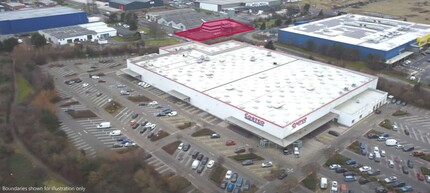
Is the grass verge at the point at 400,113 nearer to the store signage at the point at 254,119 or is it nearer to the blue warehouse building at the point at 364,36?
the blue warehouse building at the point at 364,36

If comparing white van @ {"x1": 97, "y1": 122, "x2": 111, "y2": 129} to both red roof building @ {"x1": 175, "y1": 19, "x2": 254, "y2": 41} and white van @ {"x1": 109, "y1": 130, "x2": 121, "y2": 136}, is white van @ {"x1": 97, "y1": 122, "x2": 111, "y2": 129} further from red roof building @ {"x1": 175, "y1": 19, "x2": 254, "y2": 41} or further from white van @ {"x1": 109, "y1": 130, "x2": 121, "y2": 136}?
red roof building @ {"x1": 175, "y1": 19, "x2": 254, "y2": 41}

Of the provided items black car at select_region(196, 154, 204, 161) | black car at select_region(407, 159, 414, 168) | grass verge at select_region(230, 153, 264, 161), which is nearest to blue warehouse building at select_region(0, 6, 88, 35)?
black car at select_region(196, 154, 204, 161)

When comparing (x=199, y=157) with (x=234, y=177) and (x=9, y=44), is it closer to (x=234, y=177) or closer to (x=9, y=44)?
(x=234, y=177)

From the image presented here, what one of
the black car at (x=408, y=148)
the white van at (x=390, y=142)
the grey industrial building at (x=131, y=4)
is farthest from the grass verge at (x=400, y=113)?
the grey industrial building at (x=131, y=4)

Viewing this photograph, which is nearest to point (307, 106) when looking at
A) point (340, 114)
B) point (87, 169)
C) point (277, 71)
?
point (340, 114)

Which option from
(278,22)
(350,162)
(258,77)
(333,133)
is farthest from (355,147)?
(278,22)
